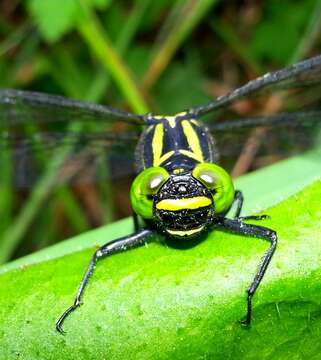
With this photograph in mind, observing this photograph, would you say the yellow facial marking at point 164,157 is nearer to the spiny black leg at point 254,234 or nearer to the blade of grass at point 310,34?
the spiny black leg at point 254,234

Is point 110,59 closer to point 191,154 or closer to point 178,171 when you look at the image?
point 191,154

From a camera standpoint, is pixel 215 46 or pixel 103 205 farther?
pixel 215 46

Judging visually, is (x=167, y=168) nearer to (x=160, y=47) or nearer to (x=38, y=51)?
(x=160, y=47)

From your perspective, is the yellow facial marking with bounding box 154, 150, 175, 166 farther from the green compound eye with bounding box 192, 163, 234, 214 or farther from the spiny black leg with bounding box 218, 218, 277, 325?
the spiny black leg with bounding box 218, 218, 277, 325

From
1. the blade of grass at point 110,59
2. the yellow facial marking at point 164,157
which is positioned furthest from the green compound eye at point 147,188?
the blade of grass at point 110,59

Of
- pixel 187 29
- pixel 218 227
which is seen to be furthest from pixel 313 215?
pixel 187 29

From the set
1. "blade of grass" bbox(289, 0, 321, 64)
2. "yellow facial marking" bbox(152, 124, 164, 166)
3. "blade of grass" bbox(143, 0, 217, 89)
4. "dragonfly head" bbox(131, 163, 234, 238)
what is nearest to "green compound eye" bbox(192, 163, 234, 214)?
"dragonfly head" bbox(131, 163, 234, 238)
